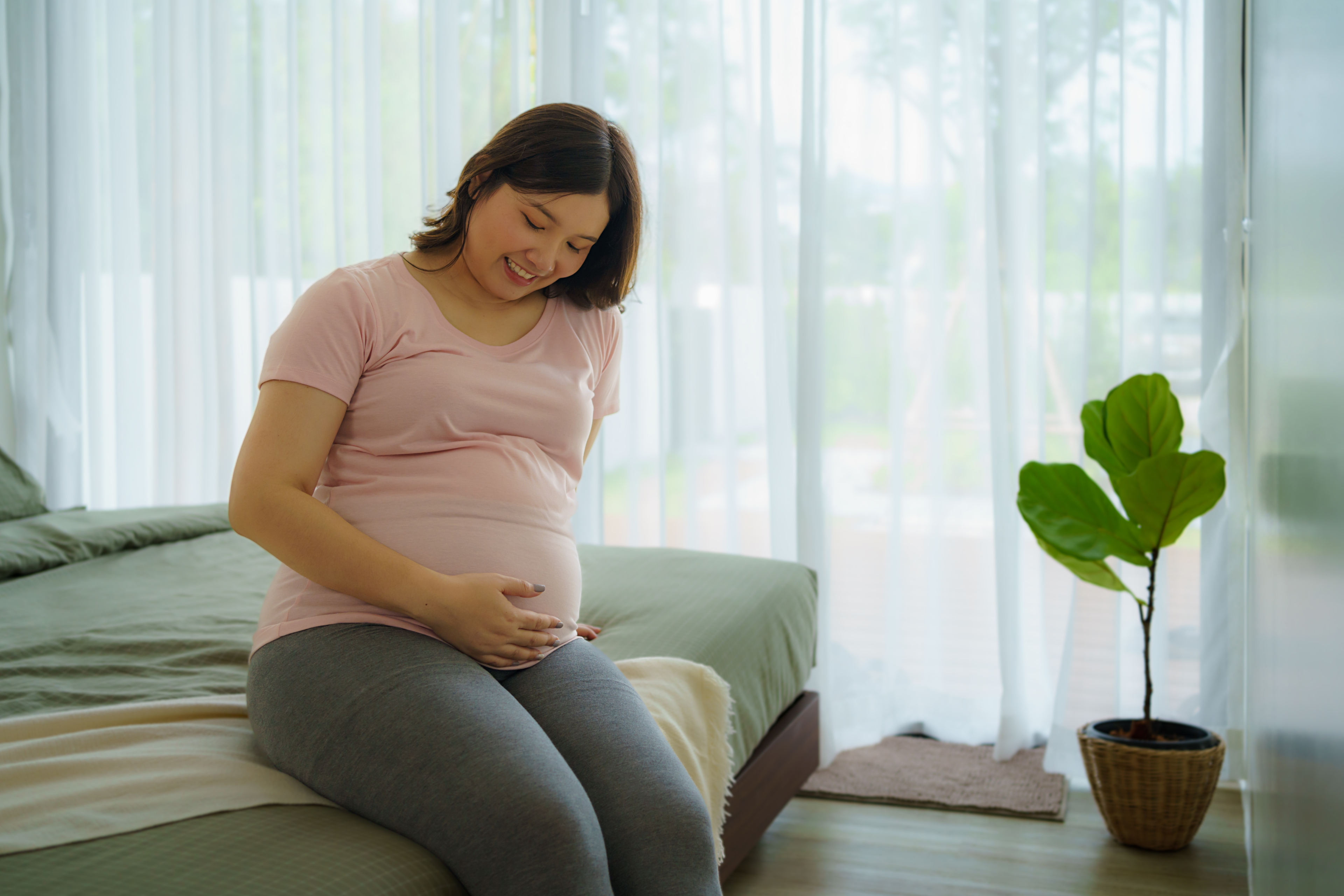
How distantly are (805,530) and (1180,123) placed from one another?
117cm

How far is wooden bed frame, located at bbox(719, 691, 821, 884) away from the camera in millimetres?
1495

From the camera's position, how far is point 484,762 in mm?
838

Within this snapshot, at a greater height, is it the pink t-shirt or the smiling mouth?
the smiling mouth

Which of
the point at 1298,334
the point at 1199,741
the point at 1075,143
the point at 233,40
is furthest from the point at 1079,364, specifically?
the point at 233,40

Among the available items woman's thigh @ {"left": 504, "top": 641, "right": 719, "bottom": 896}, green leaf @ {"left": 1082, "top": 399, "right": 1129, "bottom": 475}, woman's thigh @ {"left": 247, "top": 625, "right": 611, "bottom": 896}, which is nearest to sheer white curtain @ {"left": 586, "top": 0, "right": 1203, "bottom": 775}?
green leaf @ {"left": 1082, "top": 399, "right": 1129, "bottom": 475}

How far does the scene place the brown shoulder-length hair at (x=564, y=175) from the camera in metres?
1.13

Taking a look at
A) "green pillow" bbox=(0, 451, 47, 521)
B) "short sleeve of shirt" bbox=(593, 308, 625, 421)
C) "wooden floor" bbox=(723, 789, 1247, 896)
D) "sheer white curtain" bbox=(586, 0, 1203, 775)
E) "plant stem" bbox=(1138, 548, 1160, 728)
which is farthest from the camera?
"sheer white curtain" bbox=(586, 0, 1203, 775)

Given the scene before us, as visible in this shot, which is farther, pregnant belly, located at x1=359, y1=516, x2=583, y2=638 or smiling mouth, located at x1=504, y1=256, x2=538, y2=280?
smiling mouth, located at x1=504, y1=256, x2=538, y2=280

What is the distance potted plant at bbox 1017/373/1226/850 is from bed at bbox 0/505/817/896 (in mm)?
486

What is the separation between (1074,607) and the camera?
223 cm

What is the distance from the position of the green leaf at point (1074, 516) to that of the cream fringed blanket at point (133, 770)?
3.14 feet

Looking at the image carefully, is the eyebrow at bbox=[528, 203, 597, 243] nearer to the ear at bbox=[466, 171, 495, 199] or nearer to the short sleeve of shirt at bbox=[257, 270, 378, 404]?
the ear at bbox=[466, 171, 495, 199]

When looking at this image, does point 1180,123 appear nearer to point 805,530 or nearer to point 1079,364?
point 1079,364

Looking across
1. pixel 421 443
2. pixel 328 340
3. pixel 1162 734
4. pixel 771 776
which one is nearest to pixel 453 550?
pixel 421 443
